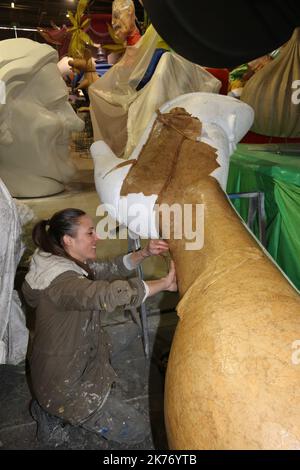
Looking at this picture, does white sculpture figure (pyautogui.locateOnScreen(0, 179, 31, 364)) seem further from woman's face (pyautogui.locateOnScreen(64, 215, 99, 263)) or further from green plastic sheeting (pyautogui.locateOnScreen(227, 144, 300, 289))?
green plastic sheeting (pyautogui.locateOnScreen(227, 144, 300, 289))

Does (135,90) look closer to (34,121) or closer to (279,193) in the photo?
(34,121)

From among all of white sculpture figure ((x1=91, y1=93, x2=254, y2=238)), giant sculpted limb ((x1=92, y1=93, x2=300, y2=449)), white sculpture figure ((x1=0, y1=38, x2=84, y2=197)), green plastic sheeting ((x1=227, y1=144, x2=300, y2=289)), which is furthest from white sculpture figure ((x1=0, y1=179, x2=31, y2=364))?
white sculpture figure ((x1=0, y1=38, x2=84, y2=197))

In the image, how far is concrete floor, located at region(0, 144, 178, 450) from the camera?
1297 millimetres

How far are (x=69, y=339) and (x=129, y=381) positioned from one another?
0.54m

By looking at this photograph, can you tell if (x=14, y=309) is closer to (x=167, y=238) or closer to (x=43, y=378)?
(x=43, y=378)

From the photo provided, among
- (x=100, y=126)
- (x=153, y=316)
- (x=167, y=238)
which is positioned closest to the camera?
(x=167, y=238)

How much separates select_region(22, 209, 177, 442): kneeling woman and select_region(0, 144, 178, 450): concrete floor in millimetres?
100

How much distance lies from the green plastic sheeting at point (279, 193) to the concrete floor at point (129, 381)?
765 millimetres

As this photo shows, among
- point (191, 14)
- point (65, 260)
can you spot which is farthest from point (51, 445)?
point (191, 14)

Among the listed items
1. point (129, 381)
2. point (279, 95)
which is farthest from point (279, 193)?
point (129, 381)

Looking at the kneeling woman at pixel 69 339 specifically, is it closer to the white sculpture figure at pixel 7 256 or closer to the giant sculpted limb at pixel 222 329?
the white sculpture figure at pixel 7 256

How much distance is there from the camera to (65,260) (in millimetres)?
1156

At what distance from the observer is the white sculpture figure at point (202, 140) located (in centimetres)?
86
